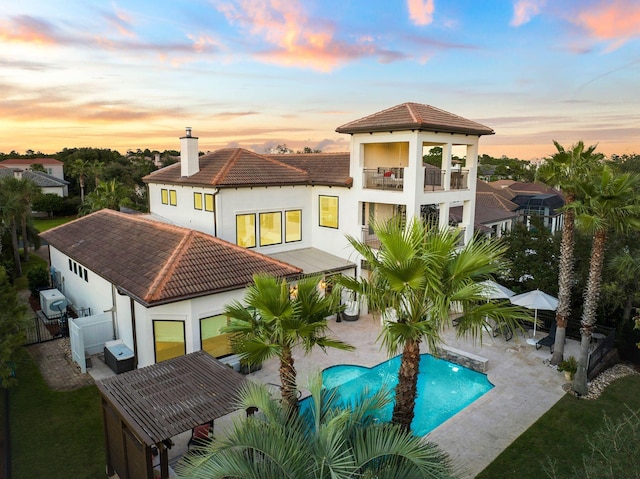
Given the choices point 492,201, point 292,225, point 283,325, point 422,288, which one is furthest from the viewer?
point 492,201

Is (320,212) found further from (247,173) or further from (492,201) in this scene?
(492,201)

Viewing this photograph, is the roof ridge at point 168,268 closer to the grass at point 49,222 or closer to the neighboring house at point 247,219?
the neighboring house at point 247,219

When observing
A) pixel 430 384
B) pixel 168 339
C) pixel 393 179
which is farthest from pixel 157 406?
pixel 393 179

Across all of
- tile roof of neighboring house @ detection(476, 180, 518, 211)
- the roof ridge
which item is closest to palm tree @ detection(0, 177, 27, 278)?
the roof ridge

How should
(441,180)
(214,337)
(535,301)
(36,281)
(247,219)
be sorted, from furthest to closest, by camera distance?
(36,281) < (247,219) < (441,180) < (535,301) < (214,337)

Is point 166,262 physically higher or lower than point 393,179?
lower

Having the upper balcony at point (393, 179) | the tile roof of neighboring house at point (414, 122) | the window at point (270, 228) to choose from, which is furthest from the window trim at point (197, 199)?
the upper balcony at point (393, 179)

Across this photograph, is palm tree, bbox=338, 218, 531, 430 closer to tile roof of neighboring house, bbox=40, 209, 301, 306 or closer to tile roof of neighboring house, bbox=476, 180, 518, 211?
tile roof of neighboring house, bbox=40, 209, 301, 306
